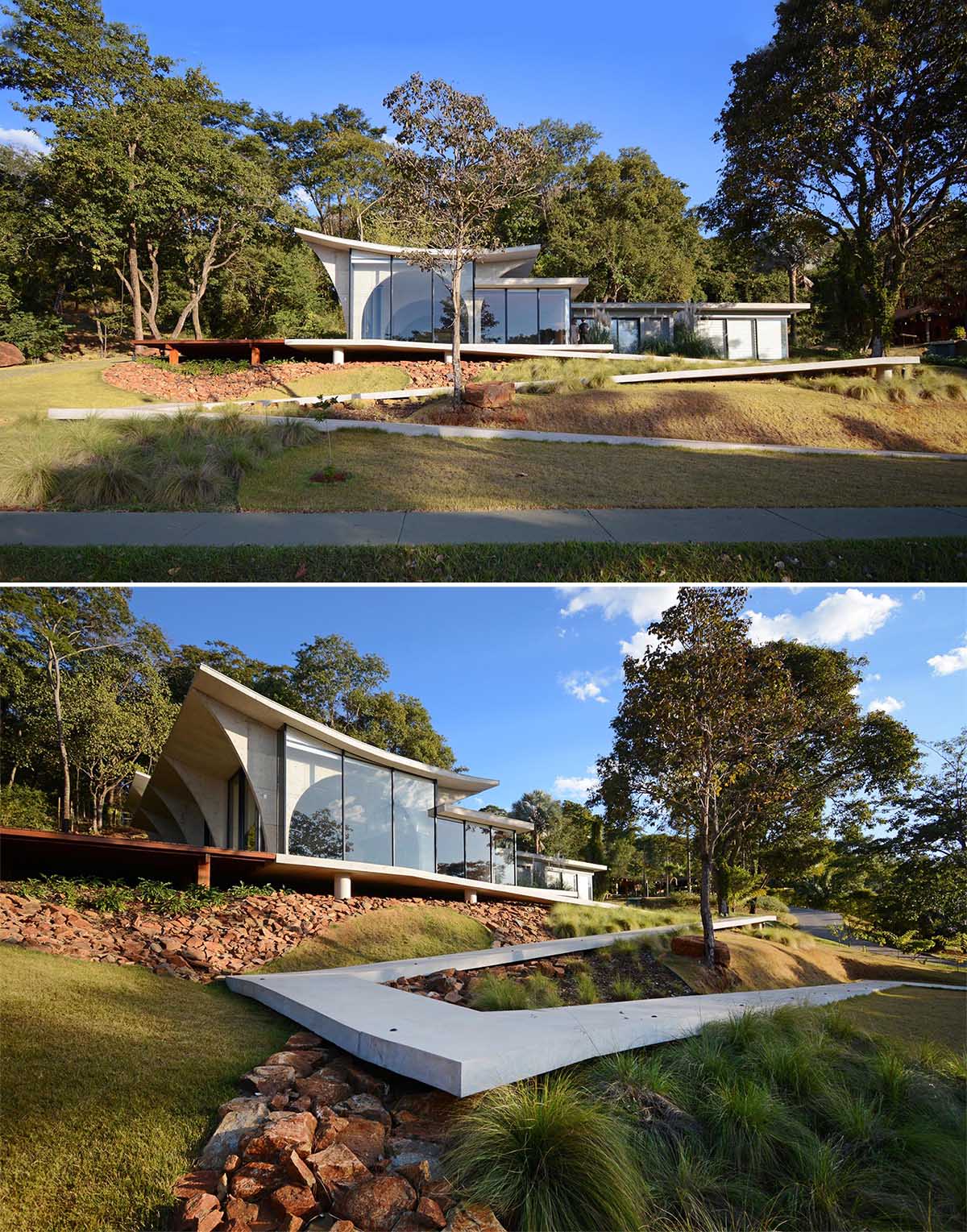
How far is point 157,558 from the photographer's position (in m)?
8.57

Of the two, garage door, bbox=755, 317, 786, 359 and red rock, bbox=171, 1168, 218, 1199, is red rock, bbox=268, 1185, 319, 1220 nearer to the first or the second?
red rock, bbox=171, 1168, 218, 1199

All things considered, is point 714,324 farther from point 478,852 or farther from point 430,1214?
point 430,1214

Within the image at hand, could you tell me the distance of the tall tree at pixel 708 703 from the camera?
10789mm

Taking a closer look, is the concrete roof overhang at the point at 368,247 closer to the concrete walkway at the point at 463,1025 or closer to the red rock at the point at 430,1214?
the concrete walkway at the point at 463,1025

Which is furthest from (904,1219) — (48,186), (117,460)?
(48,186)

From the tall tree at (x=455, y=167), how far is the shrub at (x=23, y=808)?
12.7m

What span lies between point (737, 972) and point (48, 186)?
121 feet

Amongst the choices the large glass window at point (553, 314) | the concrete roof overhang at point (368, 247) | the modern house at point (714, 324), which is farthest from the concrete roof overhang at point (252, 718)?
the modern house at point (714, 324)

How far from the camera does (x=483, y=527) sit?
9.80 meters

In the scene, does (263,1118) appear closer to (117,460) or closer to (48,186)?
(117,460)

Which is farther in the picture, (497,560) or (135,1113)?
(497,560)

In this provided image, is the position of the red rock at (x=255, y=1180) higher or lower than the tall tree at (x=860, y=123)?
lower

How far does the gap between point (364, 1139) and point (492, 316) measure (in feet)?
93.5

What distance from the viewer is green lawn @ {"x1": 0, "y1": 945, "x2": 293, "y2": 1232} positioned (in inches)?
141
